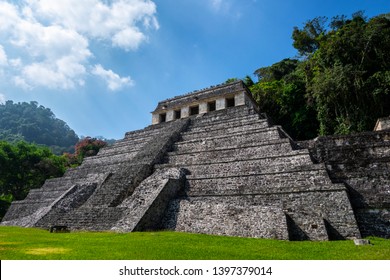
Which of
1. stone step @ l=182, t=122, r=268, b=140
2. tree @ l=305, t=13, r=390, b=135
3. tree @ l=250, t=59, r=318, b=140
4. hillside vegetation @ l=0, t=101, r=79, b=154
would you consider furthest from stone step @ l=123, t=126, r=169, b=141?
hillside vegetation @ l=0, t=101, r=79, b=154

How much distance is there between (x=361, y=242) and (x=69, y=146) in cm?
8574

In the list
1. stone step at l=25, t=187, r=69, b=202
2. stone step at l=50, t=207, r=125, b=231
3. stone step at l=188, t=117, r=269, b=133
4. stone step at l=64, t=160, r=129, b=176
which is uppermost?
stone step at l=188, t=117, r=269, b=133

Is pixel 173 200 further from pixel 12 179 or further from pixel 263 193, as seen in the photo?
pixel 12 179

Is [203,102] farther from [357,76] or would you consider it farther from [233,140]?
[357,76]

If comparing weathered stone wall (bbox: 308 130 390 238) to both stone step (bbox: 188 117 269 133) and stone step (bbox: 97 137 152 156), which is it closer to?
stone step (bbox: 188 117 269 133)

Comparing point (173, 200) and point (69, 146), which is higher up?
point (69, 146)

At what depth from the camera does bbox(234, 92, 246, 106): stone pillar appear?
72.0 feet

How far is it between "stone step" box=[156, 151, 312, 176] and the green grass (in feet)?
13.6

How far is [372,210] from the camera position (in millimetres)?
9141

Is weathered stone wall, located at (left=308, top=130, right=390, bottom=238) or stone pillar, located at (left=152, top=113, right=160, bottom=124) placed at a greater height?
stone pillar, located at (left=152, top=113, right=160, bottom=124)

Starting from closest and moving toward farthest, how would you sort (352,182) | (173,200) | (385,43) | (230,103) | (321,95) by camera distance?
(352,182), (173,200), (385,43), (321,95), (230,103)

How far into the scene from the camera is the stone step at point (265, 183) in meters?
9.94

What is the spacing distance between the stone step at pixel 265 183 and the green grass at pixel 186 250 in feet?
8.68

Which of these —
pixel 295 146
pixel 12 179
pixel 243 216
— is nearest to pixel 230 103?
pixel 295 146
